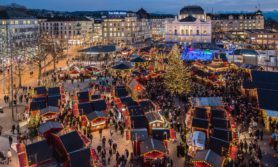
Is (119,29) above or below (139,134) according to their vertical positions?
above

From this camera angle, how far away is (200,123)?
25.3 m

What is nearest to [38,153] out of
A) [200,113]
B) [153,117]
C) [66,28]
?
[153,117]

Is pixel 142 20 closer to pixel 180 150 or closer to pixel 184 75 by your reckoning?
pixel 184 75

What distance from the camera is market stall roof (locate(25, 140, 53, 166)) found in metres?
19.6

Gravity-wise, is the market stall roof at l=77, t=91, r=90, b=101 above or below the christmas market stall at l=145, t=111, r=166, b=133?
above

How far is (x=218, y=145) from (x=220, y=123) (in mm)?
4260

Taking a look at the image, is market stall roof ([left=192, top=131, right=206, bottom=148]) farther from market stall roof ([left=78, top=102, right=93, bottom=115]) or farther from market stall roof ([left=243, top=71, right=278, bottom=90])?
market stall roof ([left=243, top=71, right=278, bottom=90])

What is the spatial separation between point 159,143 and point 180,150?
188 cm

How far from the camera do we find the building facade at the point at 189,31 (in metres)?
105

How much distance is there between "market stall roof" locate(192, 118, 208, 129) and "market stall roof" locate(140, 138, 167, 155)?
446cm

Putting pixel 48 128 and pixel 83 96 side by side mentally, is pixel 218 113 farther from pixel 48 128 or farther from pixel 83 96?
pixel 83 96

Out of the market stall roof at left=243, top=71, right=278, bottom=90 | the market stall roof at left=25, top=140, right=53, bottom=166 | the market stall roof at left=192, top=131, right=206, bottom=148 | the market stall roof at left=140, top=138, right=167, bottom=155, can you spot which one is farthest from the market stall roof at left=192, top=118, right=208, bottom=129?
the market stall roof at left=243, top=71, right=278, bottom=90

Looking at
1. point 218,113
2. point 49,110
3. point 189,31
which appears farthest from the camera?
point 189,31

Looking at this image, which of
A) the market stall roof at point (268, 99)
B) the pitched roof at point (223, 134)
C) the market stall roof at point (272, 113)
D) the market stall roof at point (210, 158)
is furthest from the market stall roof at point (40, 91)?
the market stall roof at point (272, 113)
